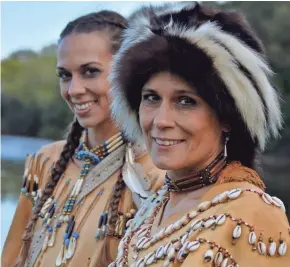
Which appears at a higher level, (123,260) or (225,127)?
(225,127)

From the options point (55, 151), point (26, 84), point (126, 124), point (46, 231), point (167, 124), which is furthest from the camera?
point (26, 84)

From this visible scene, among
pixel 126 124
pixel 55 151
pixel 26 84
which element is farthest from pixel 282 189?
pixel 126 124

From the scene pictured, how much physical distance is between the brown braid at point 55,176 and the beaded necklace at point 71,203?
1.8 inches

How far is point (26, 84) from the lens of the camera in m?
10.2

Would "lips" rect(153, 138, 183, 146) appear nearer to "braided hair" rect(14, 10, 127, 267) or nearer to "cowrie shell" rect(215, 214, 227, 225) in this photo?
"cowrie shell" rect(215, 214, 227, 225)

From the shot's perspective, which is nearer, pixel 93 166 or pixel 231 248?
pixel 231 248

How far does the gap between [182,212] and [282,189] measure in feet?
31.0

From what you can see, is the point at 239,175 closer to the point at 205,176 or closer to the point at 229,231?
the point at 205,176

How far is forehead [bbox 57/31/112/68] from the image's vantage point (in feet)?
8.41

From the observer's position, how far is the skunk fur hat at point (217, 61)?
1.75 meters

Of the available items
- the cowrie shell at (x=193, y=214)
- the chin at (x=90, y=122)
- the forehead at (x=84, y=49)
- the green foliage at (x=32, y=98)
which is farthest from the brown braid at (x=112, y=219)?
the green foliage at (x=32, y=98)

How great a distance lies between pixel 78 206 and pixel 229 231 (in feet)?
3.54

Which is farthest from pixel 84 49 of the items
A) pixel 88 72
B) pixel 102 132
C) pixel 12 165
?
pixel 12 165

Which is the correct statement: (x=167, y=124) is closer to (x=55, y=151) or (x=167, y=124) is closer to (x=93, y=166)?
(x=93, y=166)
